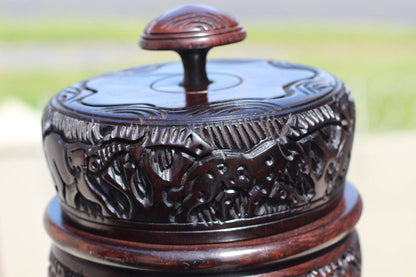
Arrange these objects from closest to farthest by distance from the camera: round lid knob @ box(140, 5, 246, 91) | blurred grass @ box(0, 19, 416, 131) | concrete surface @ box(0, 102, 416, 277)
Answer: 1. round lid knob @ box(140, 5, 246, 91)
2. concrete surface @ box(0, 102, 416, 277)
3. blurred grass @ box(0, 19, 416, 131)

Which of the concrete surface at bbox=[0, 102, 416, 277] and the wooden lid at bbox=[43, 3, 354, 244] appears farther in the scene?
the concrete surface at bbox=[0, 102, 416, 277]

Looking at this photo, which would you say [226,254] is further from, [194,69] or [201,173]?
[194,69]

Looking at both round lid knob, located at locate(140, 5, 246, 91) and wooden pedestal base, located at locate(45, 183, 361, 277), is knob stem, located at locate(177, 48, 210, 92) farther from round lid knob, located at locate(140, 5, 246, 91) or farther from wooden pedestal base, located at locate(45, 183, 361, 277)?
wooden pedestal base, located at locate(45, 183, 361, 277)

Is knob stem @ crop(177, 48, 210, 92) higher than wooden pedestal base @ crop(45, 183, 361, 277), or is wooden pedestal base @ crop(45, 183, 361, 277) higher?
knob stem @ crop(177, 48, 210, 92)

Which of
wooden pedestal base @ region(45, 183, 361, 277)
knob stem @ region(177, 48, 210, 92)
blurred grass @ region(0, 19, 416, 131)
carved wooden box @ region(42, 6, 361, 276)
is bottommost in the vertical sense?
blurred grass @ region(0, 19, 416, 131)

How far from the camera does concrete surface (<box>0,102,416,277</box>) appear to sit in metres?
3.12

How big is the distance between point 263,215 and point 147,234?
0.21 m

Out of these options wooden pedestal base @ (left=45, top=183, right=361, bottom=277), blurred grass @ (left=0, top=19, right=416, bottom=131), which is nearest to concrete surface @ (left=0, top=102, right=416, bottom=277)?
blurred grass @ (left=0, top=19, right=416, bottom=131)

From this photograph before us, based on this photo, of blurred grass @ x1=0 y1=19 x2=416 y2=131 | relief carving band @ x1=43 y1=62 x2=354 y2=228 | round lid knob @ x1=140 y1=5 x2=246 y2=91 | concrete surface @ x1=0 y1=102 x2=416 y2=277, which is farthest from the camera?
blurred grass @ x1=0 y1=19 x2=416 y2=131

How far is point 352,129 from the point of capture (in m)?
1.27

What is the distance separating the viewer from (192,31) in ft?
3.92
